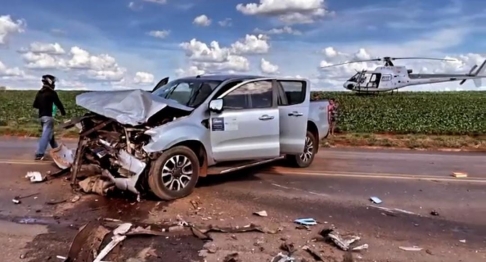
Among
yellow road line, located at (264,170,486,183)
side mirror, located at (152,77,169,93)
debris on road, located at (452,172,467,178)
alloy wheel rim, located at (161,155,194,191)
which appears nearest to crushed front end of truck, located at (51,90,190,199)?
alloy wheel rim, located at (161,155,194,191)

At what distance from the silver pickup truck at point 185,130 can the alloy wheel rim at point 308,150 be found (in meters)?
1.21

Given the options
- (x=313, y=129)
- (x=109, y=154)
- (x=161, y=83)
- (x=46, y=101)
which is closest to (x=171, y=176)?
(x=109, y=154)

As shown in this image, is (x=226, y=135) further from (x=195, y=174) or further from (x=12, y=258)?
(x=12, y=258)

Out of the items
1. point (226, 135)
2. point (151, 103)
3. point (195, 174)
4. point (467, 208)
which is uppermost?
point (151, 103)

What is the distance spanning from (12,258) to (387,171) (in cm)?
741

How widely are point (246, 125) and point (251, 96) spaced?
60 centimetres

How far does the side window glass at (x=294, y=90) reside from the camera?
29.1 feet

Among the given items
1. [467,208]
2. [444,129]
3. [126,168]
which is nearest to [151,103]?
[126,168]

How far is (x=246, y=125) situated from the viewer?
7816 mm

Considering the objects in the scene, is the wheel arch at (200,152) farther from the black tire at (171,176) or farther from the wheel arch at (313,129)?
the wheel arch at (313,129)

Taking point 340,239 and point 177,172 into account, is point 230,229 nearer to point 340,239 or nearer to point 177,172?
point 340,239

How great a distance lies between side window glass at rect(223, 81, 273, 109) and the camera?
781 centimetres

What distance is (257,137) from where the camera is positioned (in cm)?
796

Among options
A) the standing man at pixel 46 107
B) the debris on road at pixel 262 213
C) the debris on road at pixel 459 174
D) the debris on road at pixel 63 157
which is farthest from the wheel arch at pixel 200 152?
the debris on road at pixel 459 174
